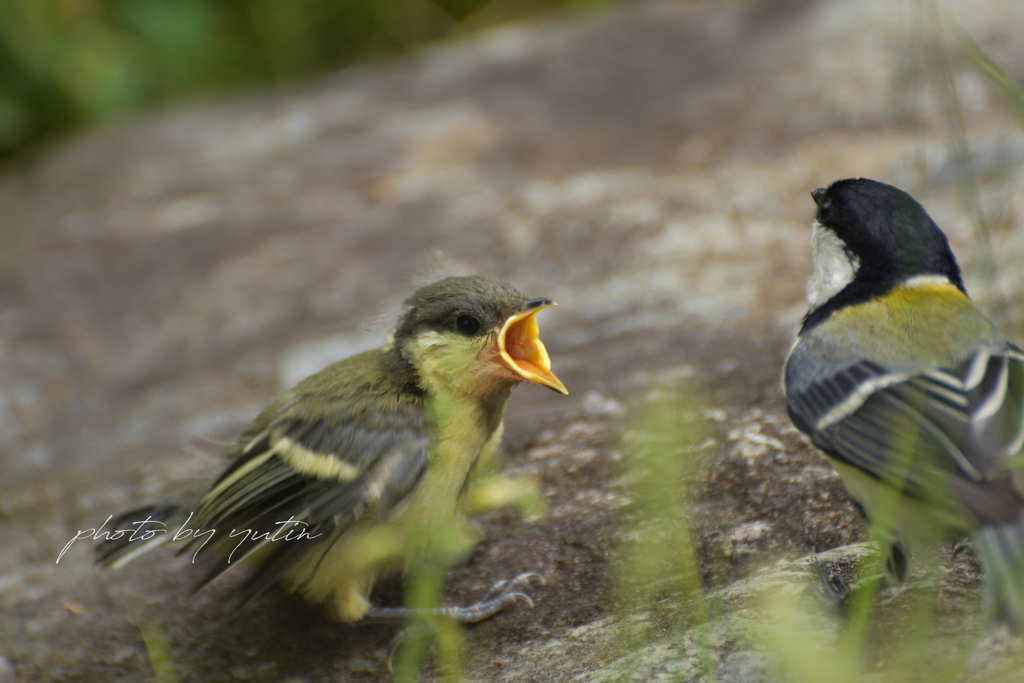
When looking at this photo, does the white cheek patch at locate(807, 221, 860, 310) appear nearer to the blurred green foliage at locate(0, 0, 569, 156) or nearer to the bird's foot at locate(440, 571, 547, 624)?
the bird's foot at locate(440, 571, 547, 624)

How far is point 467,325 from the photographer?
116 inches

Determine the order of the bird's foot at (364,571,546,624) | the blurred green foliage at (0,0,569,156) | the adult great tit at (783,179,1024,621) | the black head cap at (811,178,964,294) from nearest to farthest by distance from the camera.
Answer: the adult great tit at (783,179,1024,621) → the black head cap at (811,178,964,294) → the bird's foot at (364,571,546,624) → the blurred green foliage at (0,0,569,156)

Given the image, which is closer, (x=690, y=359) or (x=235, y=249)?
(x=690, y=359)

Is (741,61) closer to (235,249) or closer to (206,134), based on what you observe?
(235,249)

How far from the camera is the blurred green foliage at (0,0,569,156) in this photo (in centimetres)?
712

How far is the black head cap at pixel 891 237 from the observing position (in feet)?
8.17

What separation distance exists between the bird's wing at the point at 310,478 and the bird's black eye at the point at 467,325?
0.90 feet

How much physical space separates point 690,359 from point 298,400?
1694 millimetres

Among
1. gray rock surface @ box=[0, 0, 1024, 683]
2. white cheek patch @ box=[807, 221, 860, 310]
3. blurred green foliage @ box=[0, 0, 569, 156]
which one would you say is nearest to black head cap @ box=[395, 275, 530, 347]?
gray rock surface @ box=[0, 0, 1024, 683]

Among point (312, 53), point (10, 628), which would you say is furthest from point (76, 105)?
point (10, 628)

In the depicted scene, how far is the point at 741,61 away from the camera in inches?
250

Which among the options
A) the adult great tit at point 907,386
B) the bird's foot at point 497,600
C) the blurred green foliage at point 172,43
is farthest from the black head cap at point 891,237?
the blurred green foliage at point 172,43
